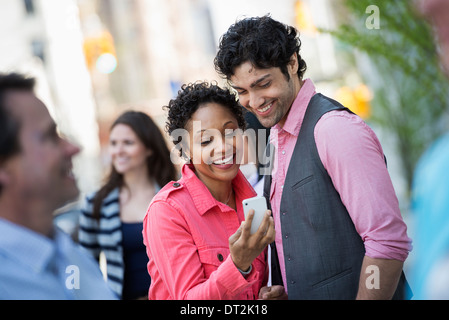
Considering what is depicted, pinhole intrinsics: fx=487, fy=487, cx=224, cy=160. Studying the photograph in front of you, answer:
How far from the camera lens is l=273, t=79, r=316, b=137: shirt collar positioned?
1801 mm

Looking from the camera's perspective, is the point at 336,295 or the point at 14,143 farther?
the point at 336,295

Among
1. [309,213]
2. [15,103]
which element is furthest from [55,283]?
[309,213]

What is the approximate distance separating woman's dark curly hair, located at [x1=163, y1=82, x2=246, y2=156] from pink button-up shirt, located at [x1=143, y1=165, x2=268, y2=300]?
8.3 inches

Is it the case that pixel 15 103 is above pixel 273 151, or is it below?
above

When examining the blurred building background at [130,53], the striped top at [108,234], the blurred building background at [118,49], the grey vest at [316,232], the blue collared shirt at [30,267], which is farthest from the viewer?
the blurred building background at [118,49]

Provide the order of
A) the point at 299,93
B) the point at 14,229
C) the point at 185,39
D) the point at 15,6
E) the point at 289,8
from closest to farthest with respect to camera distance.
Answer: the point at 14,229 < the point at 299,93 < the point at 289,8 < the point at 15,6 < the point at 185,39

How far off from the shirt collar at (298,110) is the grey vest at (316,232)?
46 millimetres

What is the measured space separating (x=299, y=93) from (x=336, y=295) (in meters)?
0.75

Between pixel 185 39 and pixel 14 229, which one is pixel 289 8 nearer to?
pixel 185 39

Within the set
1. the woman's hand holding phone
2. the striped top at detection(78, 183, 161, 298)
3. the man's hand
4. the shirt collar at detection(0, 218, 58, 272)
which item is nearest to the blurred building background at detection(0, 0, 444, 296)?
the shirt collar at detection(0, 218, 58, 272)

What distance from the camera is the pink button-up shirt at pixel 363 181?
156 centimetres

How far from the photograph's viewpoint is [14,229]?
120cm

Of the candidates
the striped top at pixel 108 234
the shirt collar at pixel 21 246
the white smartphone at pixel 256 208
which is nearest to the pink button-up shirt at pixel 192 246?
the white smartphone at pixel 256 208

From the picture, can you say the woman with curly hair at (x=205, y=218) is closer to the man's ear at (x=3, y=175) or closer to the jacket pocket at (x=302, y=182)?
the jacket pocket at (x=302, y=182)
